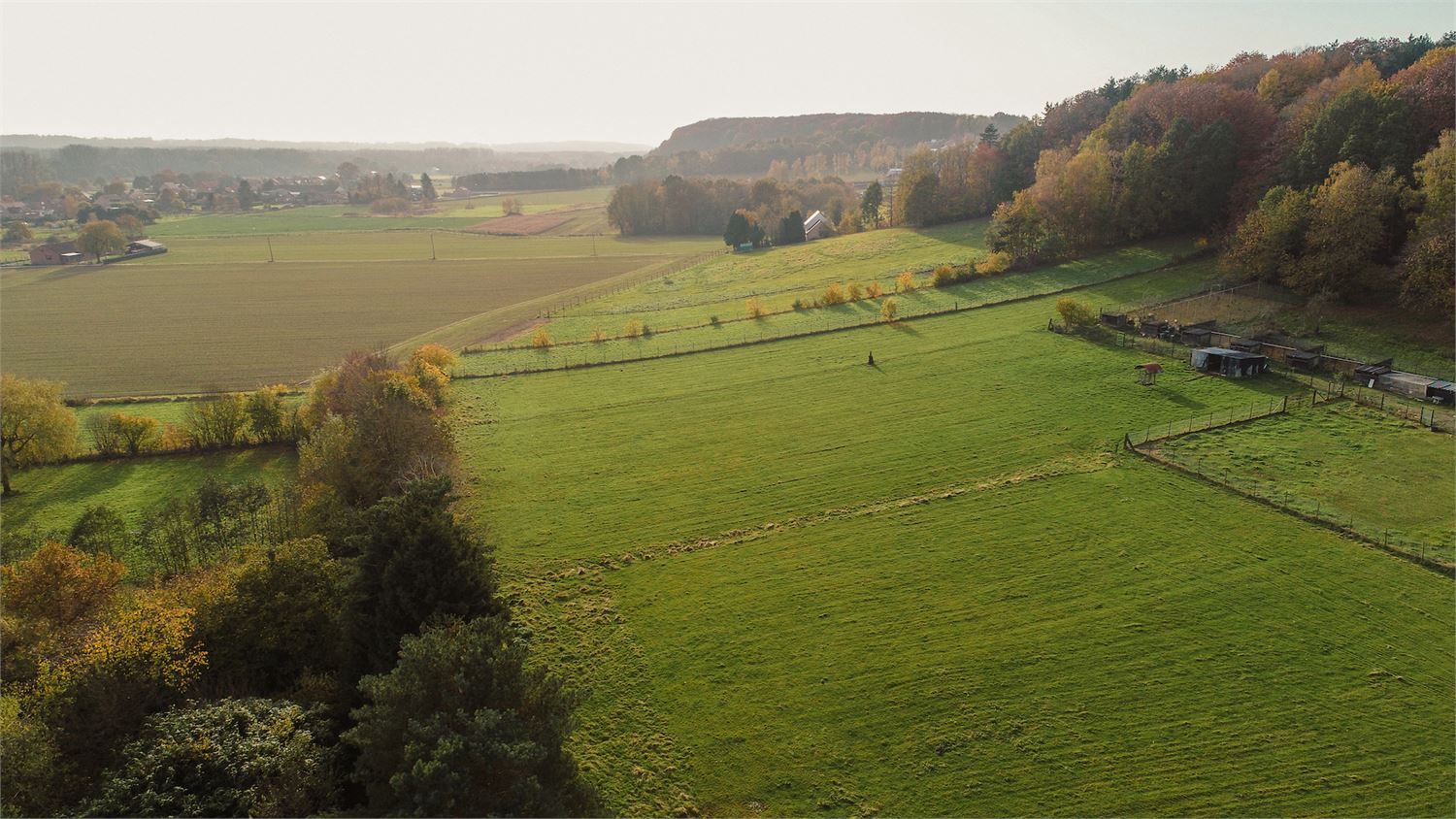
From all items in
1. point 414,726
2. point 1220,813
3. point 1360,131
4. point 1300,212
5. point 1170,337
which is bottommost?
point 1220,813

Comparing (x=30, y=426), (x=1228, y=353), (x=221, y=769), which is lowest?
(x=221, y=769)

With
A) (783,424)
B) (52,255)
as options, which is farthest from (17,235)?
(783,424)

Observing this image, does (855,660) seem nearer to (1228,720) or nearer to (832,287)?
(1228,720)

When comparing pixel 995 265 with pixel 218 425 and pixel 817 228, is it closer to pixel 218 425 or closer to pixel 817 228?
pixel 817 228

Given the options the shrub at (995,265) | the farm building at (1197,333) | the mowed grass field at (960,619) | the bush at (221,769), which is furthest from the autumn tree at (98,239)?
the farm building at (1197,333)

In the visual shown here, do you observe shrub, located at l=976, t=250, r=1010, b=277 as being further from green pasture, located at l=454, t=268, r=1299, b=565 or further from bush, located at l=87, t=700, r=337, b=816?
bush, located at l=87, t=700, r=337, b=816

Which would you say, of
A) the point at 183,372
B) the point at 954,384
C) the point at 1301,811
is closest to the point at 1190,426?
the point at 954,384

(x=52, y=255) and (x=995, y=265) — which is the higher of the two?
(x=995, y=265)
